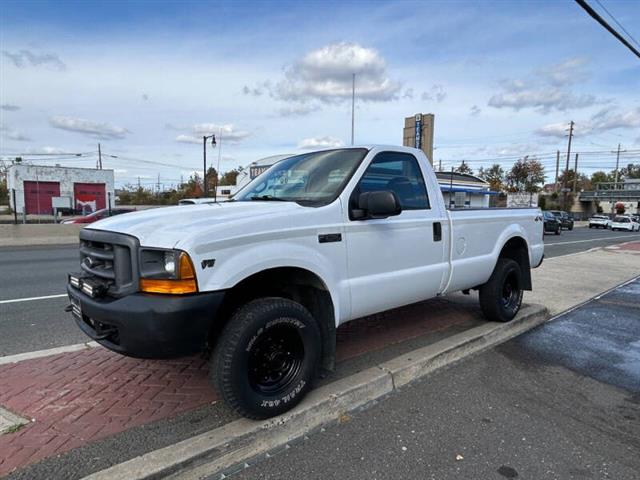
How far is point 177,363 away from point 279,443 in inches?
56.6

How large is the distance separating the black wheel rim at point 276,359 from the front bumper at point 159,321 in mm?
429

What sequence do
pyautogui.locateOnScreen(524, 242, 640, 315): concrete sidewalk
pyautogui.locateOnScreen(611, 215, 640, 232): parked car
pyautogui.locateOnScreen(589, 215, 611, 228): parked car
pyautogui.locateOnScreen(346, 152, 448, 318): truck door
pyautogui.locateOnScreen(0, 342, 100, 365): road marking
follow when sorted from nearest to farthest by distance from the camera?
1. pyautogui.locateOnScreen(346, 152, 448, 318): truck door
2. pyautogui.locateOnScreen(0, 342, 100, 365): road marking
3. pyautogui.locateOnScreen(524, 242, 640, 315): concrete sidewalk
4. pyautogui.locateOnScreen(611, 215, 640, 232): parked car
5. pyautogui.locateOnScreen(589, 215, 611, 228): parked car

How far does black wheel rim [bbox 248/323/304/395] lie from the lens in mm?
2910

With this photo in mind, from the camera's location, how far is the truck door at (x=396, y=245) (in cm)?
344

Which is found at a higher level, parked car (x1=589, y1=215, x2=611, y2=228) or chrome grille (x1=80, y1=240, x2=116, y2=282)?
chrome grille (x1=80, y1=240, x2=116, y2=282)

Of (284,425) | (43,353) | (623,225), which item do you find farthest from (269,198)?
(623,225)

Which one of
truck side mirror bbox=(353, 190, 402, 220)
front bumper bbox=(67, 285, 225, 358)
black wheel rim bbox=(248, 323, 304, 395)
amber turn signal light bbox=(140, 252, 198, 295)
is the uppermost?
truck side mirror bbox=(353, 190, 402, 220)

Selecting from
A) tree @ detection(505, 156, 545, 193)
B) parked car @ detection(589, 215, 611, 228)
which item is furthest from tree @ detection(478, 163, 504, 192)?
parked car @ detection(589, 215, 611, 228)

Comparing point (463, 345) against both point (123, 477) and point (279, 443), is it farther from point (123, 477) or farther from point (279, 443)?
point (123, 477)

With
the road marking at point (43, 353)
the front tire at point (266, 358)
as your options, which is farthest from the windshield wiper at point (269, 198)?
the road marking at point (43, 353)

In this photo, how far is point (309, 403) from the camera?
3113mm

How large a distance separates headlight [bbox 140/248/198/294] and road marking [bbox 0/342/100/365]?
7.30 feet

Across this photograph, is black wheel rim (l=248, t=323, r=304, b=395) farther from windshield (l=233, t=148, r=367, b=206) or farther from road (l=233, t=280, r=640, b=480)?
windshield (l=233, t=148, r=367, b=206)

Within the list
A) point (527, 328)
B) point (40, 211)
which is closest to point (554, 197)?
point (40, 211)
